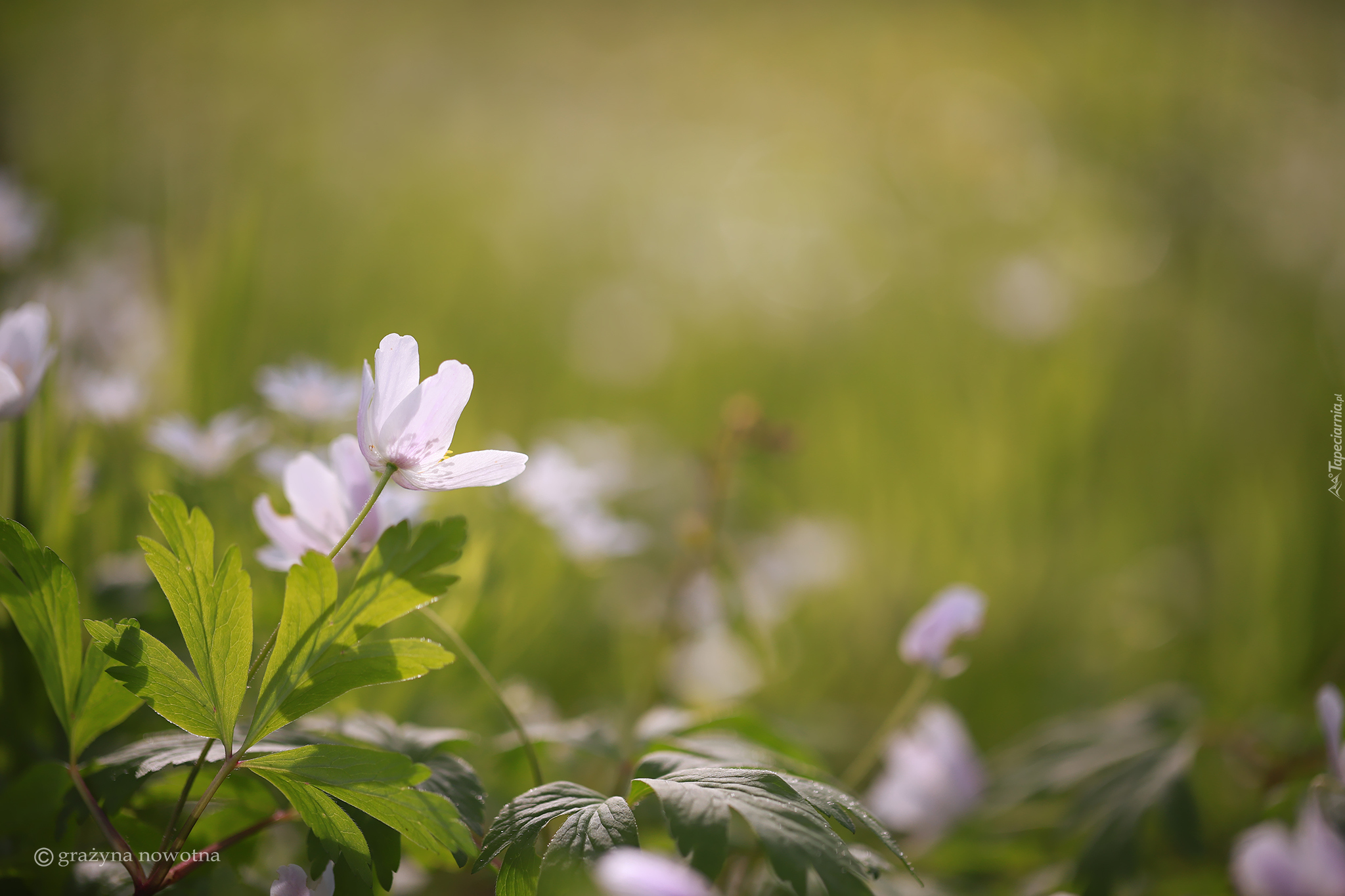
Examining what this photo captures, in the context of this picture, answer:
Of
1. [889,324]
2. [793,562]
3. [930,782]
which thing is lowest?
[793,562]

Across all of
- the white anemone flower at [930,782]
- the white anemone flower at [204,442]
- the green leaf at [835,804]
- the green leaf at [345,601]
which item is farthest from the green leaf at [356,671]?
the white anemone flower at [930,782]

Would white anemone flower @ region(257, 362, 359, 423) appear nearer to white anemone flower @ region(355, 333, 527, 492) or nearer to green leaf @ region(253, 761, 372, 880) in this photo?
white anemone flower @ region(355, 333, 527, 492)

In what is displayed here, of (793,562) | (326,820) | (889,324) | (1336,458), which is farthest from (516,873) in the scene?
(889,324)

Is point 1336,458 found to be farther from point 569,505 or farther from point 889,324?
point 889,324

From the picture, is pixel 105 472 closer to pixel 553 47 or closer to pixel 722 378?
pixel 722 378

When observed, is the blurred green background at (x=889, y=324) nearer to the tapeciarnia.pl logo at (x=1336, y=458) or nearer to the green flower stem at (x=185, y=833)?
the tapeciarnia.pl logo at (x=1336, y=458)

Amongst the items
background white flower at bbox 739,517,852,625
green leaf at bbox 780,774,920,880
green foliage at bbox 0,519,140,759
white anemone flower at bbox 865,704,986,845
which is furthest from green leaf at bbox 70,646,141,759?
background white flower at bbox 739,517,852,625
